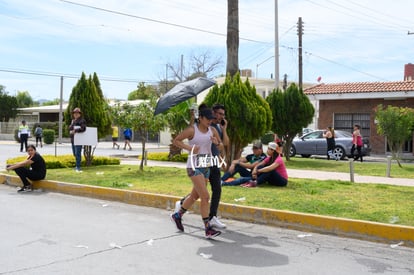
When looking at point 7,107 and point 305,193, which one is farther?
point 7,107

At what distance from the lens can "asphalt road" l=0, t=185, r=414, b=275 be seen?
5.21 m

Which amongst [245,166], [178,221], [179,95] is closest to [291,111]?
[245,166]

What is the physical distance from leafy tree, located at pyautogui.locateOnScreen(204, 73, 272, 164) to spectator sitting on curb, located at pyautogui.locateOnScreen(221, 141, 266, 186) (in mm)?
2131

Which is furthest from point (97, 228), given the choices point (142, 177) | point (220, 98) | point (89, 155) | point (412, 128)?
point (412, 128)

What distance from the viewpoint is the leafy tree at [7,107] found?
47.9 m

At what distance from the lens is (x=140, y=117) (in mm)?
13320

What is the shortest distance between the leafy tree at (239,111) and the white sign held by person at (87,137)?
11.2ft

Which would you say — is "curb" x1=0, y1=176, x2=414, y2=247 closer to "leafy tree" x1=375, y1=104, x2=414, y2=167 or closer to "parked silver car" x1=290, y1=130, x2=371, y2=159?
"leafy tree" x1=375, y1=104, x2=414, y2=167

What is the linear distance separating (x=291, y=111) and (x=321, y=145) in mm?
4325

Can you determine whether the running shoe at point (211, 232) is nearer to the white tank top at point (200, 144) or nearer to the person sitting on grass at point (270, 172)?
the white tank top at point (200, 144)

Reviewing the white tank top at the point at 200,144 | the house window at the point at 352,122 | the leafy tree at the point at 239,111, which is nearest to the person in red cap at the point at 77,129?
the leafy tree at the point at 239,111

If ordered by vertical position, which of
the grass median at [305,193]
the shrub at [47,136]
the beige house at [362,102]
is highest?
the beige house at [362,102]

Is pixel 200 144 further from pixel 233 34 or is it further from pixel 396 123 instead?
pixel 396 123

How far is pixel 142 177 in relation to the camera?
12.2 metres
